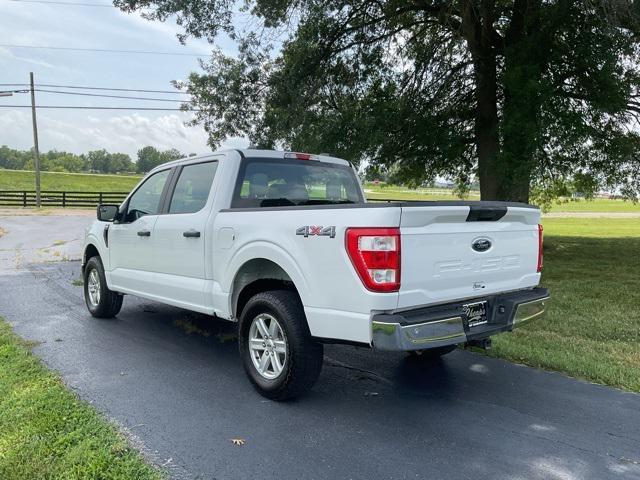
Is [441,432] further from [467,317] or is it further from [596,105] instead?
[596,105]

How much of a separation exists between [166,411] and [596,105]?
10287mm

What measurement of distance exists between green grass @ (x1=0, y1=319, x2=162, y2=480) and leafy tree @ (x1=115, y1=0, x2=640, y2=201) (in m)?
8.19

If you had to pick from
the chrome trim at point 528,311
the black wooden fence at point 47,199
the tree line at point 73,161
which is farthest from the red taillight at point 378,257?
the tree line at point 73,161

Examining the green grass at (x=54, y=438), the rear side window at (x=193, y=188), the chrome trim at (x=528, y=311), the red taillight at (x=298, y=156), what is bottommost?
the green grass at (x=54, y=438)

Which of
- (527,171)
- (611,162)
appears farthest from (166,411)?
(611,162)

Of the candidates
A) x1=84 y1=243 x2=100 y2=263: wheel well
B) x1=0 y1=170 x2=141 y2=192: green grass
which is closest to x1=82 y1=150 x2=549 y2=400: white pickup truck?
x1=84 y1=243 x2=100 y2=263: wheel well

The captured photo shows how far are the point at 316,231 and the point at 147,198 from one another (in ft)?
10.00

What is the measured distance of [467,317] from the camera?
12.1 feet

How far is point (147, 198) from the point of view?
19.5ft

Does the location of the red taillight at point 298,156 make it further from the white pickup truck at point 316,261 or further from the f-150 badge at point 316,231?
the f-150 badge at point 316,231

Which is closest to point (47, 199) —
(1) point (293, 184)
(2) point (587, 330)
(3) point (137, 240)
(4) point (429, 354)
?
(3) point (137, 240)

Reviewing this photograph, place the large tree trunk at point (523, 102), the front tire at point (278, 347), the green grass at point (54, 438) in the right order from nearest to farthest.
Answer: the green grass at point (54, 438), the front tire at point (278, 347), the large tree trunk at point (523, 102)

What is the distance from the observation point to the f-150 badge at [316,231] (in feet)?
11.4

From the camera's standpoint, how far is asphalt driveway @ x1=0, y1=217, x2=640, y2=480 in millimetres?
3164
